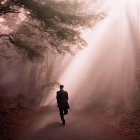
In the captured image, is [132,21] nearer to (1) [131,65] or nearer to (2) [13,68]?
(1) [131,65]

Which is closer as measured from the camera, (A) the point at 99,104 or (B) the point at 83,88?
(A) the point at 99,104

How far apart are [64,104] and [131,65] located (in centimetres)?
1369

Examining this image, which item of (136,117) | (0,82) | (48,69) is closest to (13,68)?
(0,82)

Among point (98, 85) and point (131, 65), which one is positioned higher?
point (131, 65)

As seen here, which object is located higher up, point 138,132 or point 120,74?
point 120,74

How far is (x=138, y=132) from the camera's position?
29.1 ft

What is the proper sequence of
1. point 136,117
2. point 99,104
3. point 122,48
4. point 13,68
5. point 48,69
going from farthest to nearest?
point 13,68
point 122,48
point 48,69
point 99,104
point 136,117

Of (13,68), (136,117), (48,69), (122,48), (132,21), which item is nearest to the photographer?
(136,117)

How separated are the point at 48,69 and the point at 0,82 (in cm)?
1737

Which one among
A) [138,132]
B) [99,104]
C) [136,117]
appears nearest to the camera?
[138,132]

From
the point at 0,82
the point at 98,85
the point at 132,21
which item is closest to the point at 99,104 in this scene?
the point at 98,85

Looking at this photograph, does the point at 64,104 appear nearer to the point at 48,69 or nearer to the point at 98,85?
the point at 98,85

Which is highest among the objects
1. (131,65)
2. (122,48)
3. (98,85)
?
(122,48)

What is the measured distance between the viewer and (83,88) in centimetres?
2445
